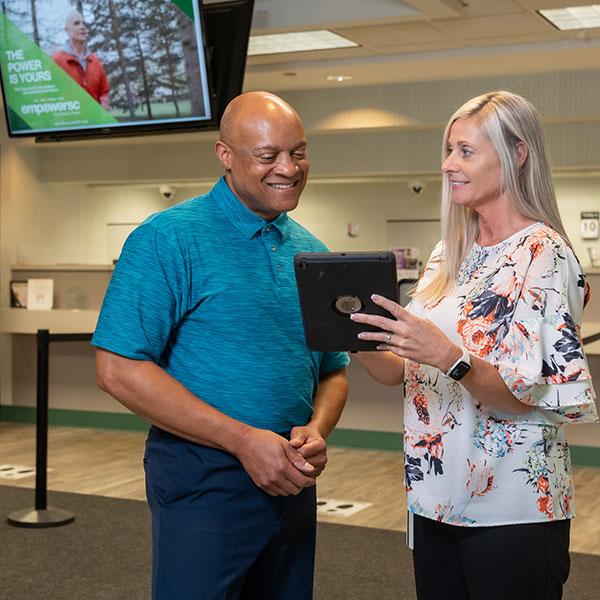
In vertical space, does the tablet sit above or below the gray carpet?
above

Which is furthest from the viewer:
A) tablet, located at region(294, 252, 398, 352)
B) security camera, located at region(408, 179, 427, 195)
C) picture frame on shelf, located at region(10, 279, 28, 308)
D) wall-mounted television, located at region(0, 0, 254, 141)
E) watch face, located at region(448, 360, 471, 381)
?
security camera, located at region(408, 179, 427, 195)

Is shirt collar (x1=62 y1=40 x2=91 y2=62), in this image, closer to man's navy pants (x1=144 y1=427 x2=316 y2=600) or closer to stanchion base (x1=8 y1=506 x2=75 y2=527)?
stanchion base (x1=8 y1=506 x2=75 y2=527)

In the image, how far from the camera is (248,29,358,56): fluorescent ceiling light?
6093 millimetres

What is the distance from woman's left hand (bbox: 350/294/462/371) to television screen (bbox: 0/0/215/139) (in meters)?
3.67

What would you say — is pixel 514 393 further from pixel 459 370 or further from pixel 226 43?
pixel 226 43

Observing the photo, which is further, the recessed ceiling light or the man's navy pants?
the recessed ceiling light

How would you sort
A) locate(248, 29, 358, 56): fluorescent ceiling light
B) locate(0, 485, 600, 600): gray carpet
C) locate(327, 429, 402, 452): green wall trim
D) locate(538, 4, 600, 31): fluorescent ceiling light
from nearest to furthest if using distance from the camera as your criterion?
locate(0, 485, 600, 600): gray carpet < locate(538, 4, 600, 31): fluorescent ceiling light < locate(248, 29, 358, 56): fluorescent ceiling light < locate(327, 429, 402, 452): green wall trim

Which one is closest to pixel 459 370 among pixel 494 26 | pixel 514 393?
pixel 514 393

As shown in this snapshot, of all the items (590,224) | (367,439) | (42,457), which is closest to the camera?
(42,457)

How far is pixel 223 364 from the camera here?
5.71 feet

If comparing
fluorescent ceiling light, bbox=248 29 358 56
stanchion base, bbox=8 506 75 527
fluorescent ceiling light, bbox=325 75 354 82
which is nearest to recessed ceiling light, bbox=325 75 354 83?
fluorescent ceiling light, bbox=325 75 354 82

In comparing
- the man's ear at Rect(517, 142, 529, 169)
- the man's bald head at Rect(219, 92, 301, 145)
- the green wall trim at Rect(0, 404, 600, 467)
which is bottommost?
the green wall trim at Rect(0, 404, 600, 467)

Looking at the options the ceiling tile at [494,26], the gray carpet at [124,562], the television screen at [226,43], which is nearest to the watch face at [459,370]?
the gray carpet at [124,562]

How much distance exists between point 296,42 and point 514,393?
5058 mm
